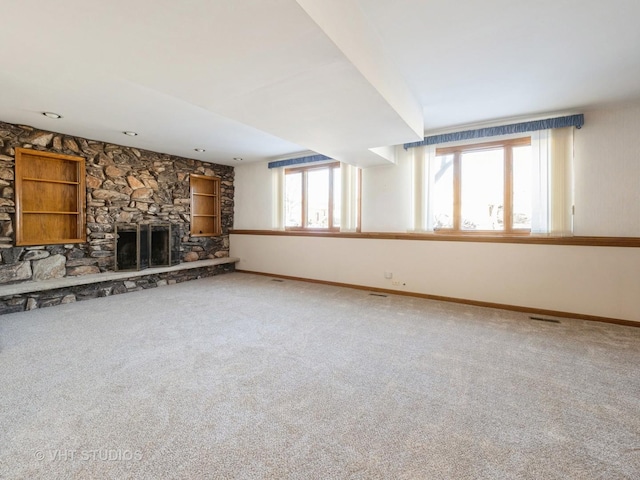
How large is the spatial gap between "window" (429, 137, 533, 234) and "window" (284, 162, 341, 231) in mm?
1692

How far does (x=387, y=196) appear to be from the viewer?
460cm

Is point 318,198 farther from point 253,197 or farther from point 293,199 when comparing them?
point 253,197

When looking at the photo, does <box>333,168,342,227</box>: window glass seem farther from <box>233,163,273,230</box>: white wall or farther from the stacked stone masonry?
the stacked stone masonry

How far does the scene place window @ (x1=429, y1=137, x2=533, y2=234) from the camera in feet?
12.3

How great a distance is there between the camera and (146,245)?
4934 millimetres

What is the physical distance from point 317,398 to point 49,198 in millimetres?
4726

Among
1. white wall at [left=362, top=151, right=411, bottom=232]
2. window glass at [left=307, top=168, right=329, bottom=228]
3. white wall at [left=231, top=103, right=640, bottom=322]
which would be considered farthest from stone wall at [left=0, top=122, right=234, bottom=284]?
white wall at [left=362, top=151, right=411, bottom=232]

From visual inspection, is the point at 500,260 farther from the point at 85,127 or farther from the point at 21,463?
the point at 85,127

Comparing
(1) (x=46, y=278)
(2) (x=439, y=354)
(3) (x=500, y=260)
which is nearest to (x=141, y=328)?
(1) (x=46, y=278)

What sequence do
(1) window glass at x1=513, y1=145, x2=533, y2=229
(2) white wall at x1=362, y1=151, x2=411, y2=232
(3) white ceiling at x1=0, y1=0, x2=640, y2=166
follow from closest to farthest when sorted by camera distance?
(3) white ceiling at x1=0, y1=0, x2=640, y2=166 → (1) window glass at x1=513, y1=145, x2=533, y2=229 → (2) white wall at x1=362, y1=151, x2=411, y2=232

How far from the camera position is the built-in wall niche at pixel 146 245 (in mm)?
4691

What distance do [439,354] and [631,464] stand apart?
119 centimetres

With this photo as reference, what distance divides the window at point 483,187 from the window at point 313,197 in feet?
5.55

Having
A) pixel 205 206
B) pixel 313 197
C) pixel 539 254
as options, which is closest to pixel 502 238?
pixel 539 254
